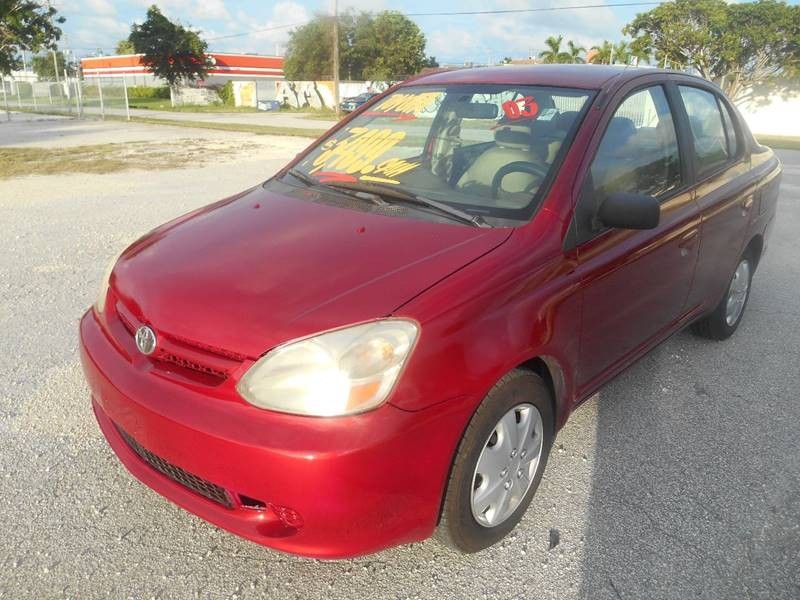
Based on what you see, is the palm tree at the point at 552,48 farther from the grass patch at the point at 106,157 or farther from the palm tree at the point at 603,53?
the grass patch at the point at 106,157

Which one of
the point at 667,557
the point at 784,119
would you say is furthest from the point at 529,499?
the point at 784,119

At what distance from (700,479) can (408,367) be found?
164 centimetres

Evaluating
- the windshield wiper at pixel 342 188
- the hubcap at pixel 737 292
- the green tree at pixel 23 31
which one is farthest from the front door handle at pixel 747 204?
the green tree at pixel 23 31

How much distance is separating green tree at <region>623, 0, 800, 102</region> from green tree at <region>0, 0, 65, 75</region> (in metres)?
34.6

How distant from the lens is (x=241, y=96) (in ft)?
172

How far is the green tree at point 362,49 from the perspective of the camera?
5466 cm

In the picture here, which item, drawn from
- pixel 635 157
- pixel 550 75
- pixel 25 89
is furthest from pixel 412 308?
pixel 25 89

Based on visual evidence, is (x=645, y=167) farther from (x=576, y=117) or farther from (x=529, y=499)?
(x=529, y=499)

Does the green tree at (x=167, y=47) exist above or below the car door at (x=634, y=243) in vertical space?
above

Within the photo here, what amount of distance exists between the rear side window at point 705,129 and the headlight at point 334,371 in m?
2.32

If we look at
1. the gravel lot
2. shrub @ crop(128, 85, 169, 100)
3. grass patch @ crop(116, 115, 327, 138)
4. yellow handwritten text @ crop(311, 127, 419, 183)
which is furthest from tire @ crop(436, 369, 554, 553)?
shrub @ crop(128, 85, 169, 100)

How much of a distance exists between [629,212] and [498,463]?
1064mm

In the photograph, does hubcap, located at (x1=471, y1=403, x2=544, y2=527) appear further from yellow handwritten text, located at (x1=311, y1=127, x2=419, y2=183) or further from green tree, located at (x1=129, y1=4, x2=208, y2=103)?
green tree, located at (x1=129, y1=4, x2=208, y2=103)

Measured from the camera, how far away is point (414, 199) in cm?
269
